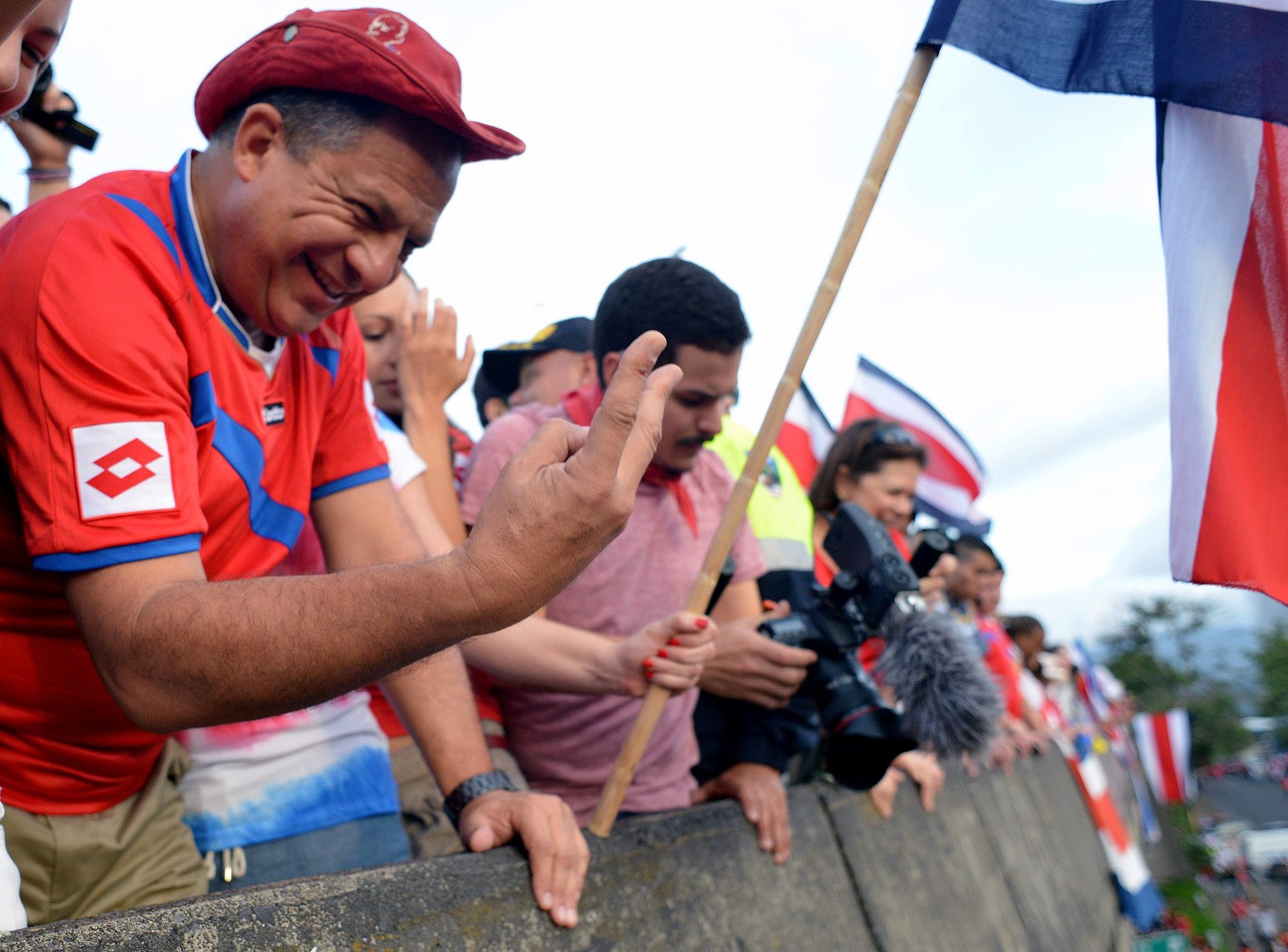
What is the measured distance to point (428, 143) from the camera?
67.4 inches

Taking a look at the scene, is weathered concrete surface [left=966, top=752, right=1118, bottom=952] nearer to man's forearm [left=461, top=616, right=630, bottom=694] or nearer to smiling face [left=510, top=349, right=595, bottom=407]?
smiling face [left=510, top=349, right=595, bottom=407]

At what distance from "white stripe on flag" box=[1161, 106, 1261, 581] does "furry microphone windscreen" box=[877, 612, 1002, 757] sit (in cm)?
112

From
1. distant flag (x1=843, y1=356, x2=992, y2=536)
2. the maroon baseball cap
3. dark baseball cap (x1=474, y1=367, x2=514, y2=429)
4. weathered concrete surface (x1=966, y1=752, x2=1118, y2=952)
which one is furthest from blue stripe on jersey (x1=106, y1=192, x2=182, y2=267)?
distant flag (x1=843, y1=356, x2=992, y2=536)

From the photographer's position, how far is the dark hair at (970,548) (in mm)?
7797

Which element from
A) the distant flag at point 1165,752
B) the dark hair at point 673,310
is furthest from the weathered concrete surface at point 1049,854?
the distant flag at point 1165,752

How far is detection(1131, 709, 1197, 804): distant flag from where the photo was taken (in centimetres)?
2450

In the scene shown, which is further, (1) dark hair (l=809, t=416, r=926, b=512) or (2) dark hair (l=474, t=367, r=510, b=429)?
(1) dark hair (l=809, t=416, r=926, b=512)

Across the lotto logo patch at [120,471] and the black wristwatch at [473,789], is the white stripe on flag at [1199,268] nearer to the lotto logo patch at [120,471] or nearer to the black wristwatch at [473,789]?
the black wristwatch at [473,789]

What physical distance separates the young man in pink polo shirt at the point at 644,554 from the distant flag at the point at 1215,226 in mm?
860

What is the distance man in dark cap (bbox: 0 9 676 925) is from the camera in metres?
1.19

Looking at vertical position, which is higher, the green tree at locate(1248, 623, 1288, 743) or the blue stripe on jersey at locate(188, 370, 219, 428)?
the blue stripe on jersey at locate(188, 370, 219, 428)

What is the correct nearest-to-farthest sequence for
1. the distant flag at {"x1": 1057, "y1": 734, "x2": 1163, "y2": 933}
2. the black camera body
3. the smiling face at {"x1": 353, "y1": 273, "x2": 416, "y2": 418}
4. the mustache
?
the black camera body < the mustache < the smiling face at {"x1": 353, "y1": 273, "x2": 416, "y2": 418} < the distant flag at {"x1": 1057, "y1": 734, "x2": 1163, "y2": 933}

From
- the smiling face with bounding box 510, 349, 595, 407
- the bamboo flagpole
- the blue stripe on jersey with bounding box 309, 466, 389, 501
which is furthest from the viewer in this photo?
the smiling face with bounding box 510, 349, 595, 407

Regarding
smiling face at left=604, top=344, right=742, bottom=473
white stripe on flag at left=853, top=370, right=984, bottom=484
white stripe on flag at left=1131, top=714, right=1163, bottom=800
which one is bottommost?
white stripe on flag at left=1131, top=714, right=1163, bottom=800
